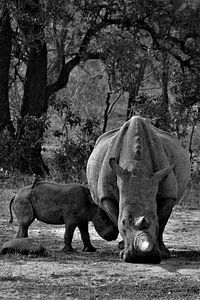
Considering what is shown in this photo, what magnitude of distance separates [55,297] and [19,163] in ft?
32.7

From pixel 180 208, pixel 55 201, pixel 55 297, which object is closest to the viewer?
pixel 55 297

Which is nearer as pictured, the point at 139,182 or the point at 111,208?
the point at 139,182

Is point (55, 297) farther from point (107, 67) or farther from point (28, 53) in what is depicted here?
point (28, 53)

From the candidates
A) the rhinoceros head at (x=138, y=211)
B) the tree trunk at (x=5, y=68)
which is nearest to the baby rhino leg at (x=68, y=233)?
the rhinoceros head at (x=138, y=211)

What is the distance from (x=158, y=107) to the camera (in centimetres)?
1678

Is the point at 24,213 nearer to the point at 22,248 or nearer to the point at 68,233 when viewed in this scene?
the point at 68,233

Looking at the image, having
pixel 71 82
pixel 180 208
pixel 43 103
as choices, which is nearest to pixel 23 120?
pixel 43 103

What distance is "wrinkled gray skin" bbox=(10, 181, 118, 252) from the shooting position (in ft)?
31.1

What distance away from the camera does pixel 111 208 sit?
8.89m

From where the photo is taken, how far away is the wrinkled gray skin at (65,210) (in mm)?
9477

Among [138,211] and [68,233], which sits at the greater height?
[138,211]

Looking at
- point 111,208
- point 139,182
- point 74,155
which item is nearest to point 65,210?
point 111,208

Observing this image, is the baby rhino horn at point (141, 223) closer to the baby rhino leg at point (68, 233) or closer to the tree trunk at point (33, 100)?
the baby rhino leg at point (68, 233)

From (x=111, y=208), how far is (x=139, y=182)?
66 cm
